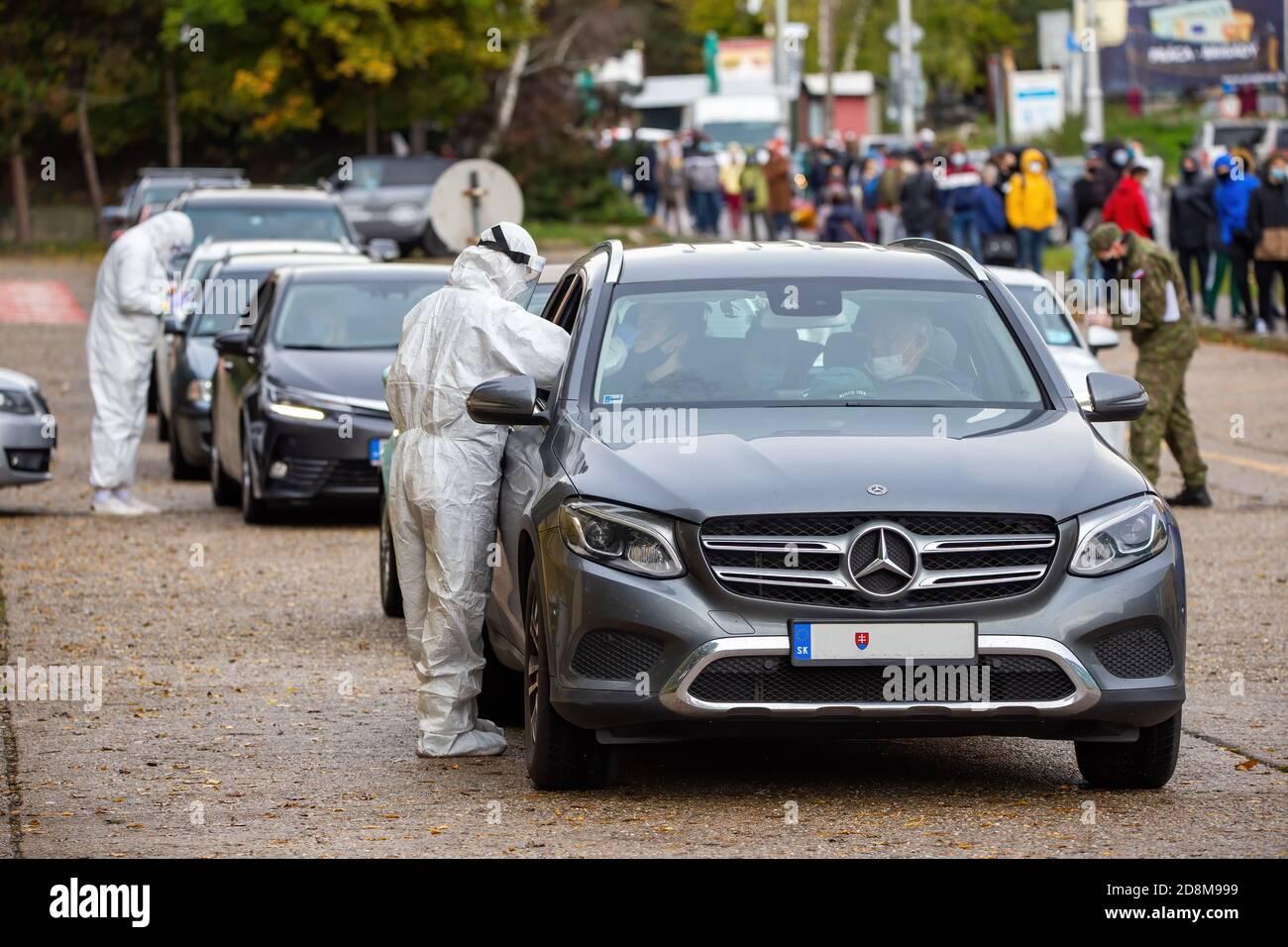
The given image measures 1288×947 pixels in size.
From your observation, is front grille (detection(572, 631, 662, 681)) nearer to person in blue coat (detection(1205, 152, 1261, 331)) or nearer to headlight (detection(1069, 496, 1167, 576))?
headlight (detection(1069, 496, 1167, 576))

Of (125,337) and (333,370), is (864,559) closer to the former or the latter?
(333,370)

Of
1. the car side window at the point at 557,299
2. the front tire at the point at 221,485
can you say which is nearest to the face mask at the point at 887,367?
the car side window at the point at 557,299

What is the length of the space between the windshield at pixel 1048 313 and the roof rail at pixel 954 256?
769cm

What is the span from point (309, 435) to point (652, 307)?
7.30 meters

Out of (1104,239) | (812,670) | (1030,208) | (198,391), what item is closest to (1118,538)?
(812,670)

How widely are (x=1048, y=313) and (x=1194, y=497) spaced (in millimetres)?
1558

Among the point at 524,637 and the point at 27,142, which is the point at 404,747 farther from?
the point at 27,142

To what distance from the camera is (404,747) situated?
28.3 feet

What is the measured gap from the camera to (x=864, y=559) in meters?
7.04

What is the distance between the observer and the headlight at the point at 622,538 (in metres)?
7.12

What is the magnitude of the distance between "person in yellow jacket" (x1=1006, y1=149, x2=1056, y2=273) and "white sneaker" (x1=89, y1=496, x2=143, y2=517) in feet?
52.4

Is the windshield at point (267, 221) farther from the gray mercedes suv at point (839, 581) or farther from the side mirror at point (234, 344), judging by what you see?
the gray mercedes suv at point (839, 581)

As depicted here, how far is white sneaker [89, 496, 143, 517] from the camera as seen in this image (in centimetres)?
1675
